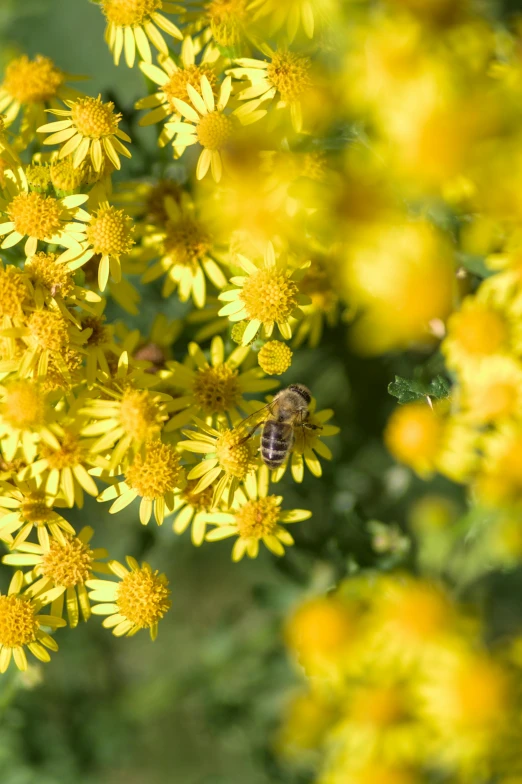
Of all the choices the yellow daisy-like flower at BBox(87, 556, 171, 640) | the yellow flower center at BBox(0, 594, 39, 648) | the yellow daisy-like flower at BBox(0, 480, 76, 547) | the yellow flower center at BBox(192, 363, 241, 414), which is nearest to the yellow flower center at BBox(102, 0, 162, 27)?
the yellow flower center at BBox(192, 363, 241, 414)

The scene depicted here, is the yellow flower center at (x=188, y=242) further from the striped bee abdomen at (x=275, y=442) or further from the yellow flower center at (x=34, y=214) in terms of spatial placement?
the striped bee abdomen at (x=275, y=442)

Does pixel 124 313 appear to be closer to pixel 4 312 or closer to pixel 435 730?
pixel 4 312

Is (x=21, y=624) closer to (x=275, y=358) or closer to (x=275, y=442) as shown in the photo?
(x=275, y=442)

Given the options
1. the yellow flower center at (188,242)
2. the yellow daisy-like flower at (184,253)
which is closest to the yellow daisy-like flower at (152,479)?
the yellow daisy-like flower at (184,253)

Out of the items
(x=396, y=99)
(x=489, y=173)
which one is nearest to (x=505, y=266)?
(x=489, y=173)

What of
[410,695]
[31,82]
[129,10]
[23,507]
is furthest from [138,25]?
[410,695]
